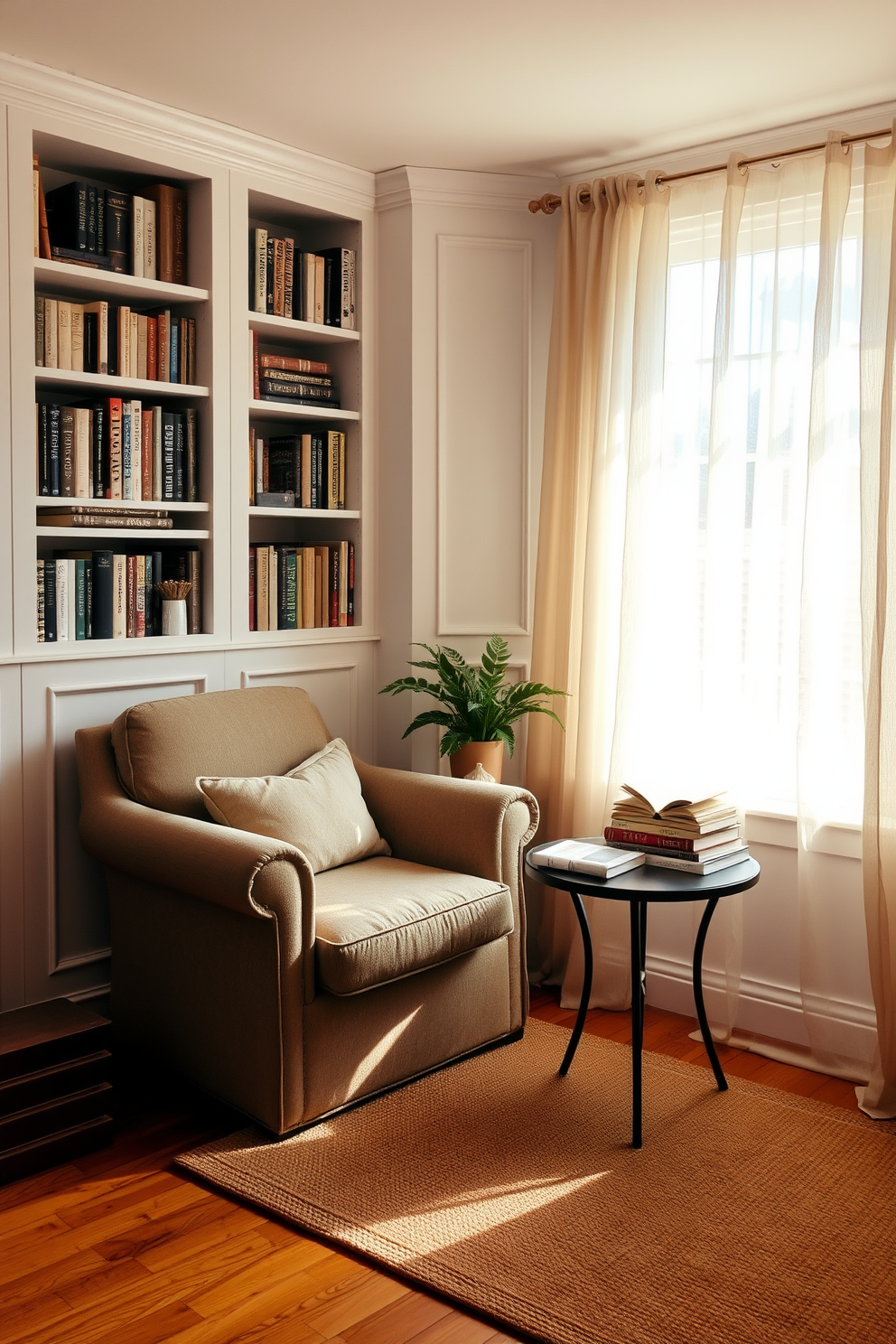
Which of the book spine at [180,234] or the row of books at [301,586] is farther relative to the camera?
the row of books at [301,586]

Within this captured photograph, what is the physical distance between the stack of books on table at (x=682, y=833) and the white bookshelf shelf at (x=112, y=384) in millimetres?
1755

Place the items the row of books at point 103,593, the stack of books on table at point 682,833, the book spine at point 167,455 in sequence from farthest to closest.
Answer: the book spine at point 167,455, the row of books at point 103,593, the stack of books on table at point 682,833

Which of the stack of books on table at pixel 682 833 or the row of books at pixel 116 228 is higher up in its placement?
the row of books at pixel 116 228

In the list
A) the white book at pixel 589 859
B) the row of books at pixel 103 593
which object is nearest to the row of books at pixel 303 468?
the row of books at pixel 103 593

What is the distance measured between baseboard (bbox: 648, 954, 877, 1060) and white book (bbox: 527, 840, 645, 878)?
2.75 ft

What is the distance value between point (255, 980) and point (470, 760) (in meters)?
1.17

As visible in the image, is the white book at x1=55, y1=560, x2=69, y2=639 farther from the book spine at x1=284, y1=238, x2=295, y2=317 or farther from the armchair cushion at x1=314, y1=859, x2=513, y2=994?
the book spine at x1=284, y1=238, x2=295, y2=317

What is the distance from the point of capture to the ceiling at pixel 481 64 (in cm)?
263

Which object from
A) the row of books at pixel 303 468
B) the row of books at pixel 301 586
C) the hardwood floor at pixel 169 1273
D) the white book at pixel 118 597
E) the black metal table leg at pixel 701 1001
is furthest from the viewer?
the row of books at pixel 303 468

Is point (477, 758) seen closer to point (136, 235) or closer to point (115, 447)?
point (115, 447)

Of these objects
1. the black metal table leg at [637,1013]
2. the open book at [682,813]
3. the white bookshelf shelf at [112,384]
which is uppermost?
the white bookshelf shelf at [112,384]

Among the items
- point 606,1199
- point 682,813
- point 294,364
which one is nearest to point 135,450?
point 294,364

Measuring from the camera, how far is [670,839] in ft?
9.05

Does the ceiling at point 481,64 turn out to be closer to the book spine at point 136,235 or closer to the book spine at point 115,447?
the book spine at point 136,235
